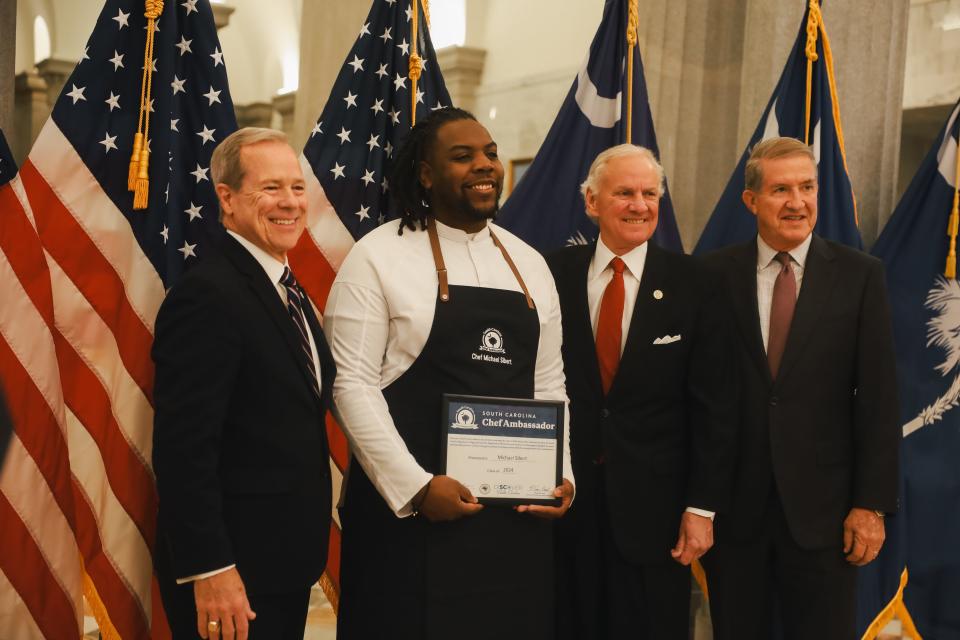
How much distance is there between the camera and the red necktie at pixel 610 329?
2748mm

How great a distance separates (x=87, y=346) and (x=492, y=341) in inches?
44.1

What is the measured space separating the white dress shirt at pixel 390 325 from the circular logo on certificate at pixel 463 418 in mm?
131

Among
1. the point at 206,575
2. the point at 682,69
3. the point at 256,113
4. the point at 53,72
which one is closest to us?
the point at 206,575

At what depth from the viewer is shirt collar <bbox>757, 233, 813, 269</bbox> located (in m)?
3.01

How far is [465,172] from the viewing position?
2.46 m

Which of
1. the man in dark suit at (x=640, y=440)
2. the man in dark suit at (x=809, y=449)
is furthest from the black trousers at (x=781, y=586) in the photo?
the man in dark suit at (x=640, y=440)

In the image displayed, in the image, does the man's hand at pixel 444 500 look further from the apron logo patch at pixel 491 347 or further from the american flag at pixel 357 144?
the american flag at pixel 357 144

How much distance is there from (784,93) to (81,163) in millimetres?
2523

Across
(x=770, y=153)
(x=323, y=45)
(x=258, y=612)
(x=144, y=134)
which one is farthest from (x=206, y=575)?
(x=323, y=45)

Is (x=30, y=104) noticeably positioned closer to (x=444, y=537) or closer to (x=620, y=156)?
(x=620, y=156)

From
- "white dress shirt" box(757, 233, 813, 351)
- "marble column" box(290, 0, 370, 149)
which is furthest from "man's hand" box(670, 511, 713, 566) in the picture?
"marble column" box(290, 0, 370, 149)

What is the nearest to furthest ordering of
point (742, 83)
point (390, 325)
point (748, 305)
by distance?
point (390, 325) → point (748, 305) → point (742, 83)

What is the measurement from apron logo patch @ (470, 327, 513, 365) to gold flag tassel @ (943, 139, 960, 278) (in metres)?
2.06

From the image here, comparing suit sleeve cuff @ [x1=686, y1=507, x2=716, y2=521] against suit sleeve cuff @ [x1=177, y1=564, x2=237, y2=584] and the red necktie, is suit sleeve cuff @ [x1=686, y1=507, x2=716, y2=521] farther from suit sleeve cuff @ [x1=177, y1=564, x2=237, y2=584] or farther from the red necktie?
suit sleeve cuff @ [x1=177, y1=564, x2=237, y2=584]
